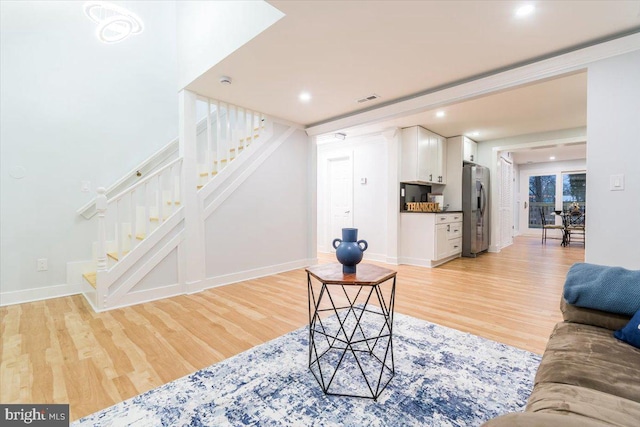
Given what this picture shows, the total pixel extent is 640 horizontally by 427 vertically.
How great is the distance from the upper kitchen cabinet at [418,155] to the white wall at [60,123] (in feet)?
13.2

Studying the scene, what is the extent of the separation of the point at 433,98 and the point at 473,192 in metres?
2.87

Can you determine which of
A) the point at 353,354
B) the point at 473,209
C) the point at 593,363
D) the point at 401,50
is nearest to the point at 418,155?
the point at 473,209

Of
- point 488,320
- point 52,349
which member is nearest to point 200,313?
→ point 52,349

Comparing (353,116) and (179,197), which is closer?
(179,197)

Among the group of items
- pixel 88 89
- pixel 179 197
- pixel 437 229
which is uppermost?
pixel 88 89

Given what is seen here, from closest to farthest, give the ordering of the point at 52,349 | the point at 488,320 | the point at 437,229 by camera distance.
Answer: the point at 52,349 → the point at 488,320 → the point at 437,229

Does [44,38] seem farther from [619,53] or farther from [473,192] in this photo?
[473,192]

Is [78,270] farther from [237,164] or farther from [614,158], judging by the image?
[614,158]

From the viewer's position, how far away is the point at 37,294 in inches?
124

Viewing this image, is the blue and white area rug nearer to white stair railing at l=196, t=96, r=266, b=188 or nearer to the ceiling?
the ceiling

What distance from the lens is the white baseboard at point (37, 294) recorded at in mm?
2984

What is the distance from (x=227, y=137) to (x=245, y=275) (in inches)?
75.2

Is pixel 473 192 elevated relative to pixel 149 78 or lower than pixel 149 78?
lower

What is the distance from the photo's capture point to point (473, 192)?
17.8 ft
